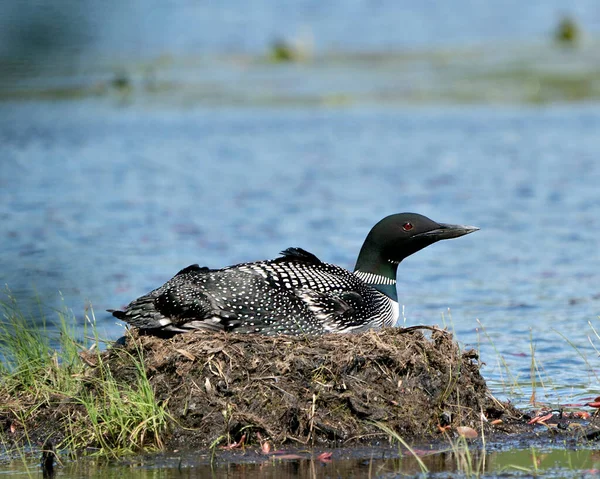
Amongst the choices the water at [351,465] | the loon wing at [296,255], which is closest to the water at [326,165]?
the water at [351,465]

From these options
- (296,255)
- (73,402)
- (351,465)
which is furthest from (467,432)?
(73,402)

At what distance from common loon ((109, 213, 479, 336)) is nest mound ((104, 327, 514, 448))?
0.96ft

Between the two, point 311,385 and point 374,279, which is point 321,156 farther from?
point 311,385

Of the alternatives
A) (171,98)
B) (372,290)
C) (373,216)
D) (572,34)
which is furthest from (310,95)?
(372,290)

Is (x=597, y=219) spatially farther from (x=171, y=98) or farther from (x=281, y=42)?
(x=281, y=42)

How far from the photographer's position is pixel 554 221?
512 inches

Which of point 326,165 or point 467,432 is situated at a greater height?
point 326,165

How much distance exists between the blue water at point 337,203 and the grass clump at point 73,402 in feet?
1.22

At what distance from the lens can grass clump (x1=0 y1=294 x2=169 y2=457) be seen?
542 cm

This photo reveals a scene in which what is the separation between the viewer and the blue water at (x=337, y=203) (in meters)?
8.65

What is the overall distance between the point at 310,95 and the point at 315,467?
18.2 meters

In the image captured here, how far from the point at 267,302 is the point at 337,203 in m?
8.17

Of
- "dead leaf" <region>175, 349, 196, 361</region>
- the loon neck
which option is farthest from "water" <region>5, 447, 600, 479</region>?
the loon neck

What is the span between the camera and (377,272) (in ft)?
23.4
